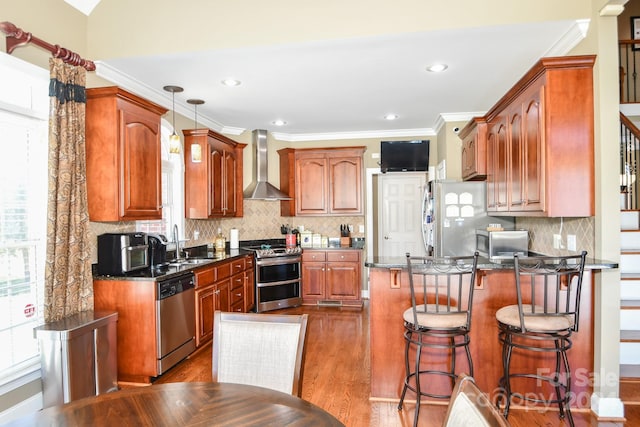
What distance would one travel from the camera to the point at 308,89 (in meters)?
4.19

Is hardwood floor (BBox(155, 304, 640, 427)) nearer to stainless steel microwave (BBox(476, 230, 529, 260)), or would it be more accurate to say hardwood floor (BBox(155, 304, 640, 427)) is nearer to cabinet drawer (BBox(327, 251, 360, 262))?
cabinet drawer (BBox(327, 251, 360, 262))

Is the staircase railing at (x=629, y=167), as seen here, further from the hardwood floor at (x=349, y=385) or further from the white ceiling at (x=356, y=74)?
the hardwood floor at (x=349, y=385)

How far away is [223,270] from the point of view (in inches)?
177

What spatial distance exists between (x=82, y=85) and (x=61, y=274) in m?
1.46

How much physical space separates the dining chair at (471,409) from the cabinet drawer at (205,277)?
10.7ft

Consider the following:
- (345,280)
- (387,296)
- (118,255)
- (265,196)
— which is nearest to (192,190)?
(265,196)

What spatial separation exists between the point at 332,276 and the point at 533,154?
3.55 m

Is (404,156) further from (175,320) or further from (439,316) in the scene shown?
(175,320)

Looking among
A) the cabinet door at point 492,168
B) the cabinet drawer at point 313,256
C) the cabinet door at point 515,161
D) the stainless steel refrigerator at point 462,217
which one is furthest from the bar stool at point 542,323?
the cabinet drawer at point 313,256

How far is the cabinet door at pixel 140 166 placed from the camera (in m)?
3.25

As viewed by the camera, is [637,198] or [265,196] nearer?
[637,198]

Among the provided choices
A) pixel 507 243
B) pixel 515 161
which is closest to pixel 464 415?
pixel 515 161

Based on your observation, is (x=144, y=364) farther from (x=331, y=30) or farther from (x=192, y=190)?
(x=331, y=30)

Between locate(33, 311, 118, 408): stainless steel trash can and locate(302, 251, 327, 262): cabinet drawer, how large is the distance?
3.26 m
